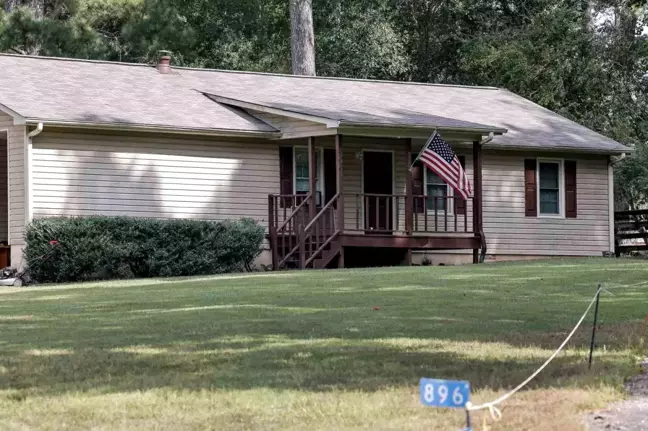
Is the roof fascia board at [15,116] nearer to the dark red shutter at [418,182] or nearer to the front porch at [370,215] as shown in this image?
the front porch at [370,215]

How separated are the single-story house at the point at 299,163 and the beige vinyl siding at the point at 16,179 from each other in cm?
3

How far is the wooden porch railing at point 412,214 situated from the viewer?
2652 centimetres

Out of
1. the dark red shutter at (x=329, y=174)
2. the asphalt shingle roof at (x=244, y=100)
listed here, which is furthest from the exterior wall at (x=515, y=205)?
the asphalt shingle roof at (x=244, y=100)

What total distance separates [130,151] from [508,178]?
922 cm

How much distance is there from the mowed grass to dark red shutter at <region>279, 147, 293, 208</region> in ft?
32.5

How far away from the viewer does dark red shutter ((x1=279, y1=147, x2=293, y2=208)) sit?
26.7 metres

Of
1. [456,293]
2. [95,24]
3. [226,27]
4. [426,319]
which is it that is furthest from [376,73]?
[426,319]

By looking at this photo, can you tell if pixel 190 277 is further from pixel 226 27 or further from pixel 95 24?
pixel 226 27

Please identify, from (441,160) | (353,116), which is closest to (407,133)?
(441,160)

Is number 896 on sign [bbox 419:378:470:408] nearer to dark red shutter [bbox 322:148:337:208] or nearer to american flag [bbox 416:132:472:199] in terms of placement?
american flag [bbox 416:132:472:199]

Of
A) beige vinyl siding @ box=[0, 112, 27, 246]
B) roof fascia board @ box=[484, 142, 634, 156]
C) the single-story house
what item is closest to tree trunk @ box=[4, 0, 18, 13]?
the single-story house

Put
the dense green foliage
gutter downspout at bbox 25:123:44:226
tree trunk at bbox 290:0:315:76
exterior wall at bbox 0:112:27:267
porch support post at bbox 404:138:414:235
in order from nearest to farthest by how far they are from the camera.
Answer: gutter downspout at bbox 25:123:44:226, exterior wall at bbox 0:112:27:267, porch support post at bbox 404:138:414:235, tree trunk at bbox 290:0:315:76, the dense green foliage

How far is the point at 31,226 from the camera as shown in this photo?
22828mm

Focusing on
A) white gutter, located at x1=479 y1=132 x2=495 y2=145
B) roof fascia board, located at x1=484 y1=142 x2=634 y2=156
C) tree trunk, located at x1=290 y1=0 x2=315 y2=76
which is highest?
tree trunk, located at x1=290 y1=0 x2=315 y2=76
